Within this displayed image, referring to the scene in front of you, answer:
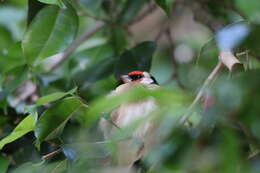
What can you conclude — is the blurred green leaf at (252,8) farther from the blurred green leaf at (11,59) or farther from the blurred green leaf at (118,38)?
the blurred green leaf at (118,38)

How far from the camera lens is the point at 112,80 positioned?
2.74 metres

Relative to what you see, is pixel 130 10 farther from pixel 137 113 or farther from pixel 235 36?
pixel 235 36

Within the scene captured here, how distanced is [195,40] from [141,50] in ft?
5.04

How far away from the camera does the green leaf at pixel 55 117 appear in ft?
5.89

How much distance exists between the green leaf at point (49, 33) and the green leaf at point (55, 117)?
34 cm

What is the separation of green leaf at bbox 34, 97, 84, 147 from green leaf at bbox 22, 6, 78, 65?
34cm

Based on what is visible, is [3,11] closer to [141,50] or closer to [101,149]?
[141,50]

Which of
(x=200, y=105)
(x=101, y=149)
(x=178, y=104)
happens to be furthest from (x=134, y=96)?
(x=101, y=149)

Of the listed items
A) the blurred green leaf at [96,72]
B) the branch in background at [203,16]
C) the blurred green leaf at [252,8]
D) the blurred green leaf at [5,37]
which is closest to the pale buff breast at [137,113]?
the blurred green leaf at [96,72]

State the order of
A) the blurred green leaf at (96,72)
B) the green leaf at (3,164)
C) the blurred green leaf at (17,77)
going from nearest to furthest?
1. the green leaf at (3,164)
2. the blurred green leaf at (17,77)
3. the blurred green leaf at (96,72)

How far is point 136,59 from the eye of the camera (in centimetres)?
254

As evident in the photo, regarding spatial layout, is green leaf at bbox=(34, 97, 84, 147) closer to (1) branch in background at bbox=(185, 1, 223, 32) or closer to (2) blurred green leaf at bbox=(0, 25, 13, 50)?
(1) branch in background at bbox=(185, 1, 223, 32)

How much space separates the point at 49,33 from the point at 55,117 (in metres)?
0.42

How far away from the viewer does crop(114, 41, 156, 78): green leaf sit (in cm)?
253
